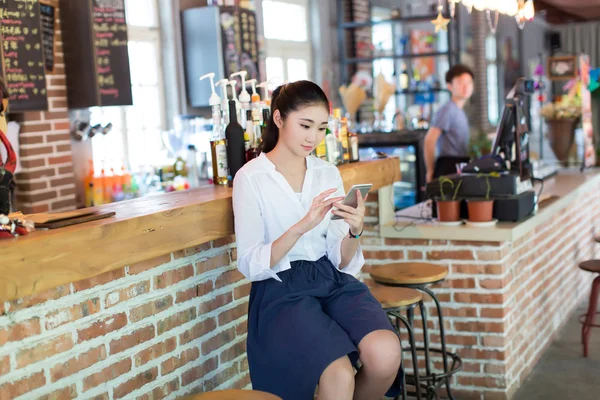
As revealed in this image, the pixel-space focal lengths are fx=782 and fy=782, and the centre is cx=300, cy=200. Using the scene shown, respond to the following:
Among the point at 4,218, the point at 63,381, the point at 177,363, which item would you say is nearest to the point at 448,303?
the point at 177,363

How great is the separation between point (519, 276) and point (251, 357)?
1957mm

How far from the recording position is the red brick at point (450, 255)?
375 centimetres

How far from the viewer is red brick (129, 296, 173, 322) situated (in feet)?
7.89

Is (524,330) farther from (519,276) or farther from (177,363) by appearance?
(177,363)

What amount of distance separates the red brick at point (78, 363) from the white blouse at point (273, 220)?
1.71 feet

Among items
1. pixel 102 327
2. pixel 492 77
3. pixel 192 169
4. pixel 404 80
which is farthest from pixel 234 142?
pixel 492 77

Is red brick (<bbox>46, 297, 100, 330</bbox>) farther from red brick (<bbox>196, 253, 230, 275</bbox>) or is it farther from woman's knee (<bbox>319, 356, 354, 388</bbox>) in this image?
woman's knee (<bbox>319, 356, 354, 388</bbox>)

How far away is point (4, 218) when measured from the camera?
1964 mm

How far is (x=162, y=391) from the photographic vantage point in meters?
2.53

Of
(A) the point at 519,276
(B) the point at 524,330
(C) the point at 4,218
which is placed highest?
(C) the point at 4,218

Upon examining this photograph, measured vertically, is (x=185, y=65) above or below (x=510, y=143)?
above

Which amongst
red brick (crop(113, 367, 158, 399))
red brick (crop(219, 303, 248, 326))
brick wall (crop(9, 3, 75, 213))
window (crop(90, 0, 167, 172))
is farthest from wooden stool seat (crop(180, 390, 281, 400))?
window (crop(90, 0, 167, 172))

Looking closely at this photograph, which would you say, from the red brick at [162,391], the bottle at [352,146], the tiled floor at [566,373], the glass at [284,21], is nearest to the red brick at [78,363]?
the red brick at [162,391]

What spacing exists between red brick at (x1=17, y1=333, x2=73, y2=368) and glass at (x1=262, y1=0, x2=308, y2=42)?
576 centimetres
